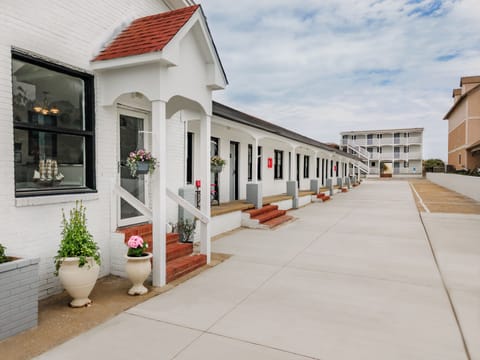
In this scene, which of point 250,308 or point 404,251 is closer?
point 250,308

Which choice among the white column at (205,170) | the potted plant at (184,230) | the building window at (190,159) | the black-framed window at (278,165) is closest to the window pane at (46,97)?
the white column at (205,170)

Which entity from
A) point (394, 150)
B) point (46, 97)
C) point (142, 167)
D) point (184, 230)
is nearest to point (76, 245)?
point (142, 167)

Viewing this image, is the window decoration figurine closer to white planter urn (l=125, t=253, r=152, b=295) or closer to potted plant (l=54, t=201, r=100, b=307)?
potted plant (l=54, t=201, r=100, b=307)

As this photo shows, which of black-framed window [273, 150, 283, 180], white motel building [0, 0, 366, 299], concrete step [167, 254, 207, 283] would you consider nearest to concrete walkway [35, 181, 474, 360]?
concrete step [167, 254, 207, 283]

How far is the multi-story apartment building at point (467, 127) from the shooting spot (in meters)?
32.4

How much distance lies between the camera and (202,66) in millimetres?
5656

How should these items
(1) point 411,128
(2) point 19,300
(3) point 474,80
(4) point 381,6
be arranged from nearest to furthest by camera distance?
(2) point 19,300 → (4) point 381,6 → (3) point 474,80 → (1) point 411,128

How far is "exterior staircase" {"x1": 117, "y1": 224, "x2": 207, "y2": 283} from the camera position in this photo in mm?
5109

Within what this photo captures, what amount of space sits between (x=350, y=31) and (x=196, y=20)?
1402cm

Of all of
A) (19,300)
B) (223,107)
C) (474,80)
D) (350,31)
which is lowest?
(19,300)

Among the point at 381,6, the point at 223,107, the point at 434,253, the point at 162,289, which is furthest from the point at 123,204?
the point at 381,6

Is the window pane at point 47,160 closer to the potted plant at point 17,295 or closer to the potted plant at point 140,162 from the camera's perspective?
the potted plant at point 140,162

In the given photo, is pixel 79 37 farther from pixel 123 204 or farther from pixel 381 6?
pixel 381 6

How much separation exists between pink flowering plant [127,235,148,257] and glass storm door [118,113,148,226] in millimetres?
1289
